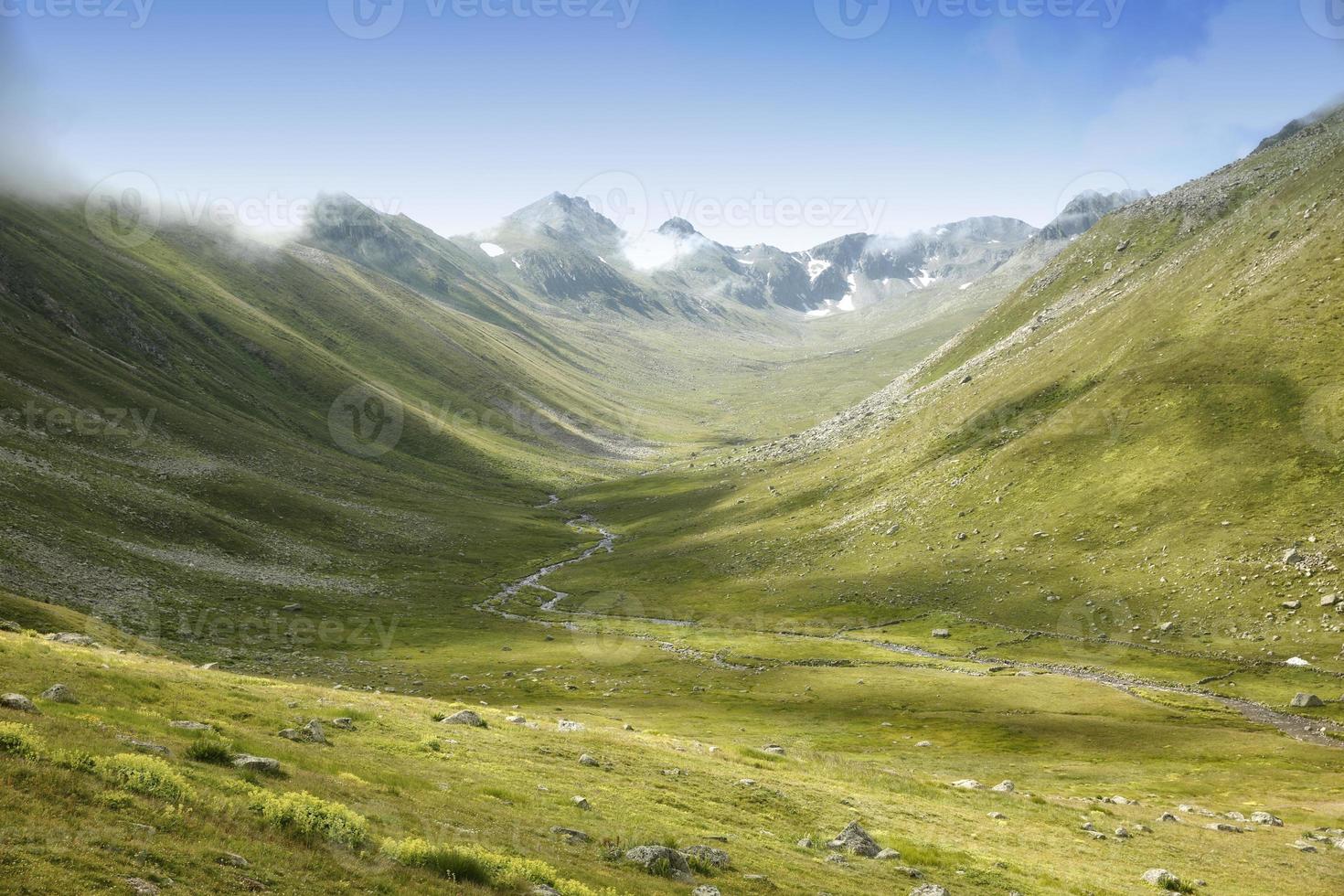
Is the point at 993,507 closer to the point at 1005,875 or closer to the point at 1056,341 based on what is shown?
the point at 1056,341

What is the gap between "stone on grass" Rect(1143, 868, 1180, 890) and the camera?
28641mm

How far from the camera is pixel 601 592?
12975cm

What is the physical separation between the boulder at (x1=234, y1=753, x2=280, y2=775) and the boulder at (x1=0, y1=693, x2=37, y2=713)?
5.38 m

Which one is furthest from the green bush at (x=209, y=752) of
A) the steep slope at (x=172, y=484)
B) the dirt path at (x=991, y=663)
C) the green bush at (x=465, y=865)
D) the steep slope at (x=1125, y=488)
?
the steep slope at (x=1125, y=488)

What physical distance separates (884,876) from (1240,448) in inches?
3990

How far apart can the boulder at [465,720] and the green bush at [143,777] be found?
22.3 metres

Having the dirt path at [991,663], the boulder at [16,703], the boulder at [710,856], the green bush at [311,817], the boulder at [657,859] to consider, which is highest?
the boulder at [16,703]

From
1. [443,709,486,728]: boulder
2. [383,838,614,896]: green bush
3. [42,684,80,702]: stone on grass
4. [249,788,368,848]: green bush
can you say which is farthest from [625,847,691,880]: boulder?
[443,709,486,728]: boulder

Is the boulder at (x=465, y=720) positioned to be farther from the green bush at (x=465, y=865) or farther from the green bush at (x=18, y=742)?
the green bush at (x=18, y=742)

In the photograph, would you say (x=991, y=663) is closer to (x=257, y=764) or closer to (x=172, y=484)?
(x=257, y=764)

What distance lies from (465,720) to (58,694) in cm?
1893

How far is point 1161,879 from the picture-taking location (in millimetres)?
28797

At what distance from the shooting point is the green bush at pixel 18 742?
1551 centimetres

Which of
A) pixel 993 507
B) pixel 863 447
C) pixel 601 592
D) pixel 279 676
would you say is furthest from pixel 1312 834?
pixel 863 447
